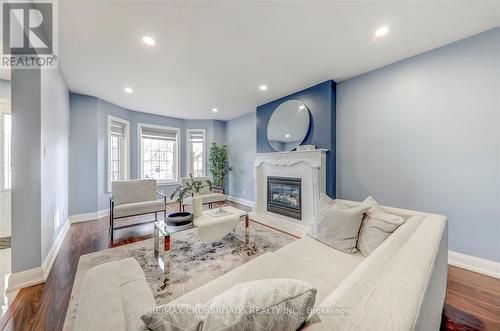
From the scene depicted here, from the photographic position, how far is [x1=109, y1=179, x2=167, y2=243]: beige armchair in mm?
3016

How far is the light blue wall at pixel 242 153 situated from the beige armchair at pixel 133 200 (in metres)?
2.46

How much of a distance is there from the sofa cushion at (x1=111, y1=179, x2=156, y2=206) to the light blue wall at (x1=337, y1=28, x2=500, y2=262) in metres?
3.69

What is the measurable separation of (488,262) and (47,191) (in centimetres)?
503

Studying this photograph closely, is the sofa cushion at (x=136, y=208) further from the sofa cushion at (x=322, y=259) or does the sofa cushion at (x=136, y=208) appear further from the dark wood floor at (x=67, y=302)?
the sofa cushion at (x=322, y=259)

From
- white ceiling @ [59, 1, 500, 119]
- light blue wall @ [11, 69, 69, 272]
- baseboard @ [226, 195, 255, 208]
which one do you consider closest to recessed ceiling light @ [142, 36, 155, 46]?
white ceiling @ [59, 1, 500, 119]

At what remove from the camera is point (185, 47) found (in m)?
2.25

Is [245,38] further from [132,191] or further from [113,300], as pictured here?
[132,191]

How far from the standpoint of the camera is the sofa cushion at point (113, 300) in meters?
0.71

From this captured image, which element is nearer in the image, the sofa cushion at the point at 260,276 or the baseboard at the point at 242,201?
the sofa cushion at the point at 260,276

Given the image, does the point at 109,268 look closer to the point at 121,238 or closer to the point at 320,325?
the point at 320,325

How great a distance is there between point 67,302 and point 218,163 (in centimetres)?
415

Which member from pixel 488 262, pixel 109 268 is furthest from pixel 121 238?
pixel 488 262

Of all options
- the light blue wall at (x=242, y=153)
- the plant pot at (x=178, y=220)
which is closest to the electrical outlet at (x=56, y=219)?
the plant pot at (x=178, y=220)

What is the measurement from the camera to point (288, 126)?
3732 millimetres
